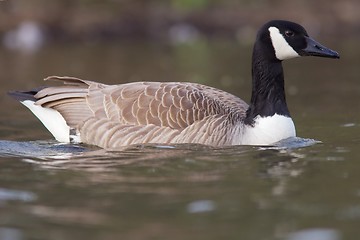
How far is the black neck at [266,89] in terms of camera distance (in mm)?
10133

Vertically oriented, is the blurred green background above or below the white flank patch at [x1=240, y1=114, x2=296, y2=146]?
above

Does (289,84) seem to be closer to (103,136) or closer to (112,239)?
(103,136)

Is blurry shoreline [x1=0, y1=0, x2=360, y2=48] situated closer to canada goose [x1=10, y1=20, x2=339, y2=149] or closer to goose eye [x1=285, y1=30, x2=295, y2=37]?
canada goose [x1=10, y1=20, x2=339, y2=149]

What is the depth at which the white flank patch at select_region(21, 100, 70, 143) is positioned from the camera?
34.8 ft

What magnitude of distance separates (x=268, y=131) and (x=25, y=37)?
16737 millimetres

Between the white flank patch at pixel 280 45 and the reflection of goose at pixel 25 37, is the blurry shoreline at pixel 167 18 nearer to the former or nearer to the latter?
the reflection of goose at pixel 25 37

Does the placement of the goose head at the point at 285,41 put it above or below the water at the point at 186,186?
above

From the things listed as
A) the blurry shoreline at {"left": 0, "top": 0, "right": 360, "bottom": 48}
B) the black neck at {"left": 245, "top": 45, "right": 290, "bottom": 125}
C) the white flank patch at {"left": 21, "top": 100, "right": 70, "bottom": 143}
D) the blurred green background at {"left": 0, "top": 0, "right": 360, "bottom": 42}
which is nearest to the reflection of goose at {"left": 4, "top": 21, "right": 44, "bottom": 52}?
the blurry shoreline at {"left": 0, "top": 0, "right": 360, "bottom": 48}

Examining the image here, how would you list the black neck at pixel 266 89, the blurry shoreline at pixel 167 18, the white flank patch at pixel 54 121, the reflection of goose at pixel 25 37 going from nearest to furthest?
the black neck at pixel 266 89 < the white flank patch at pixel 54 121 < the reflection of goose at pixel 25 37 < the blurry shoreline at pixel 167 18

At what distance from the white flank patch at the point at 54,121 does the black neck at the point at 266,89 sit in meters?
2.20

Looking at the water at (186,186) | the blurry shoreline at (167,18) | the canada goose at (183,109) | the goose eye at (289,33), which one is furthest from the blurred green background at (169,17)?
the goose eye at (289,33)

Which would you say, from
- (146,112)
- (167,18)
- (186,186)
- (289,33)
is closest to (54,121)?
(146,112)

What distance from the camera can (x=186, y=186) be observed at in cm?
774

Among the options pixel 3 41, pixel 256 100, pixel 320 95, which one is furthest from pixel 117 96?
pixel 3 41
